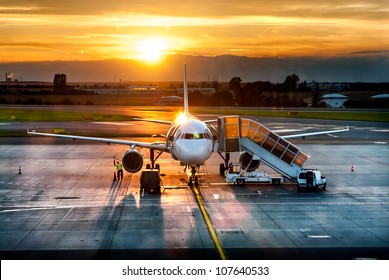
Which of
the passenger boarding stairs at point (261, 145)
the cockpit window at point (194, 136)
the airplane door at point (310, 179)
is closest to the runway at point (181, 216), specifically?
the airplane door at point (310, 179)

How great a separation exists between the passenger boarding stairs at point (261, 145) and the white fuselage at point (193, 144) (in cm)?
295

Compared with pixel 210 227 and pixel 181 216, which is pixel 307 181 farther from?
pixel 210 227

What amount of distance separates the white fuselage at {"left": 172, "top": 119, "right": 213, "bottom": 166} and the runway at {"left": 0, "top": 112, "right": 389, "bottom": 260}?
7.78ft

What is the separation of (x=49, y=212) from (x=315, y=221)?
15321 millimetres

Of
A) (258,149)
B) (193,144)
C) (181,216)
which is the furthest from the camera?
(258,149)

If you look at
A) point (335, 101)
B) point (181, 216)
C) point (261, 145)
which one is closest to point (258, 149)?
point (261, 145)

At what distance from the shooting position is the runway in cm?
2652

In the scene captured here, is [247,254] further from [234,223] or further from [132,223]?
[132,223]

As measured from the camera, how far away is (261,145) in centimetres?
4456

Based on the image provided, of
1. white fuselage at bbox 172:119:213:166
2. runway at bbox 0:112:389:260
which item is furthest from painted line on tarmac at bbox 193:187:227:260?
white fuselage at bbox 172:119:213:166

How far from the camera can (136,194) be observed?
4044 centimetres

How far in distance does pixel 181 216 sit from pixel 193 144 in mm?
8401

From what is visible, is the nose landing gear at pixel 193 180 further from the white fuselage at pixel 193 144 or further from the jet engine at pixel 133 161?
the jet engine at pixel 133 161

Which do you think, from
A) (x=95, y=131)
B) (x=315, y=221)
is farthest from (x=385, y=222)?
(x=95, y=131)
